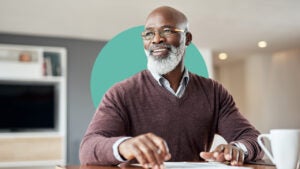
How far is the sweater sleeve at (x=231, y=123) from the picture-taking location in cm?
99

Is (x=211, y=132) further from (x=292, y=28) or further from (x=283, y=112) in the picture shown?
(x=283, y=112)

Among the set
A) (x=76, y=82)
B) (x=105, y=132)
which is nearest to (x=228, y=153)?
(x=105, y=132)

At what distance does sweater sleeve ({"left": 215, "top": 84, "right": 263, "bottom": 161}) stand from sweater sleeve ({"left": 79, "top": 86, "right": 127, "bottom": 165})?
27 cm

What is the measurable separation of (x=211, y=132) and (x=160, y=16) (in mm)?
339

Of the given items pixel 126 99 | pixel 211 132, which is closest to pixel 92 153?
pixel 126 99

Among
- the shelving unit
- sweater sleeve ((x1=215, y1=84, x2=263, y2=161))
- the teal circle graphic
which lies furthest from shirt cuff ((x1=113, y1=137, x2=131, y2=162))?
the shelving unit

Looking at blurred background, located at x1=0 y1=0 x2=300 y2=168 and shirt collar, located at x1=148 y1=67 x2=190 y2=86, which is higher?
blurred background, located at x1=0 y1=0 x2=300 y2=168

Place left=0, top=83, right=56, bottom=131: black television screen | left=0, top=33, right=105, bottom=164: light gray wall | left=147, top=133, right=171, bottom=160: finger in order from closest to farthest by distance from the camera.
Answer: left=147, top=133, right=171, bottom=160: finger, left=0, top=83, right=56, bottom=131: black television screen, left=0, top=33, right=105, bottom=164: light gray wall

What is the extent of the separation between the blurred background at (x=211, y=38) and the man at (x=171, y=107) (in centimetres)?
285

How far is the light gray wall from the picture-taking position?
5176 mm

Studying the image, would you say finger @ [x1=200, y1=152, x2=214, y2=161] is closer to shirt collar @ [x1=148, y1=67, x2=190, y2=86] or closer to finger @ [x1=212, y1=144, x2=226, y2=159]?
finger @ [x1=212, y1=144, x2=226, y2=159]

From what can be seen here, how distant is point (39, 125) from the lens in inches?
197

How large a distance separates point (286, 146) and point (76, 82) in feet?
15.8

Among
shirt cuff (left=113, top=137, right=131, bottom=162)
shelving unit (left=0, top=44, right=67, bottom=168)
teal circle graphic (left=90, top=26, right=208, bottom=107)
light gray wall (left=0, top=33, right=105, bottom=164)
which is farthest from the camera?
light gray wall (left=0, top=33, right=105, bottom=164)
